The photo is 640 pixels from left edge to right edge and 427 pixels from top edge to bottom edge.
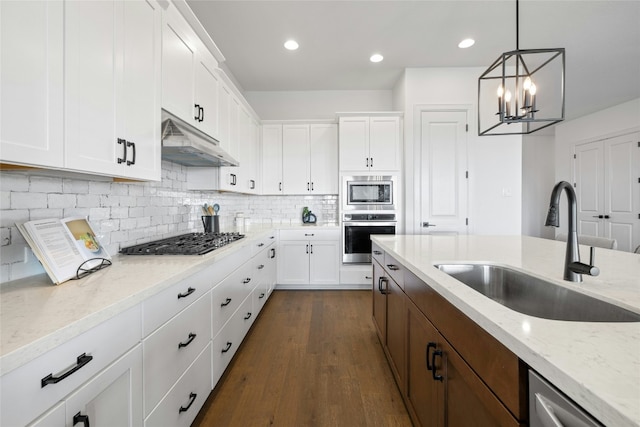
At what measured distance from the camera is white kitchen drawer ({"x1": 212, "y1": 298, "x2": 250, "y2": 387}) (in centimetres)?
167

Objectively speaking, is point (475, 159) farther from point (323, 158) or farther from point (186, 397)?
point (186, 397)

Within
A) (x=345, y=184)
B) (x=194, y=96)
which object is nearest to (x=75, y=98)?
(x=194, y=96)

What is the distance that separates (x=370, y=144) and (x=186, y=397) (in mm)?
3392

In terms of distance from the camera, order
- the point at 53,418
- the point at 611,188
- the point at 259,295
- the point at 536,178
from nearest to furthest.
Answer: the point at 53,418
the point at 259,295
the point at 611,188
the point at 536,178

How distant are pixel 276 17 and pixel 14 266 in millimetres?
2769

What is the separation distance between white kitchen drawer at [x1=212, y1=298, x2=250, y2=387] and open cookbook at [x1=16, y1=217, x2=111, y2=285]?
824mm

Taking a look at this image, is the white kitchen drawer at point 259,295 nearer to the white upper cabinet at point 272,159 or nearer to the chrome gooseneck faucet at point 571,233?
the white upper cabinet at point 272,159

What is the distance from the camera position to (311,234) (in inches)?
149

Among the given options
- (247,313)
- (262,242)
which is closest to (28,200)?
(247,313)

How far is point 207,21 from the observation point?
267 cm

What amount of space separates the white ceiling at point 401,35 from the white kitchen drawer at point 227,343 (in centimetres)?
278

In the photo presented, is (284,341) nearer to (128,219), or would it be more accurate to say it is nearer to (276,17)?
(128,219)

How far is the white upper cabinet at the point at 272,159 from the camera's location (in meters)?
4.04

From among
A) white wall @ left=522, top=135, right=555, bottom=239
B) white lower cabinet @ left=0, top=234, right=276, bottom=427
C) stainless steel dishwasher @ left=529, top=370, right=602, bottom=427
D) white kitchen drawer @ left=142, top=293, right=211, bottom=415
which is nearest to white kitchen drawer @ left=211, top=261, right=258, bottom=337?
white lower cabinet @ left=0, top=234, right=276, bottom=427
